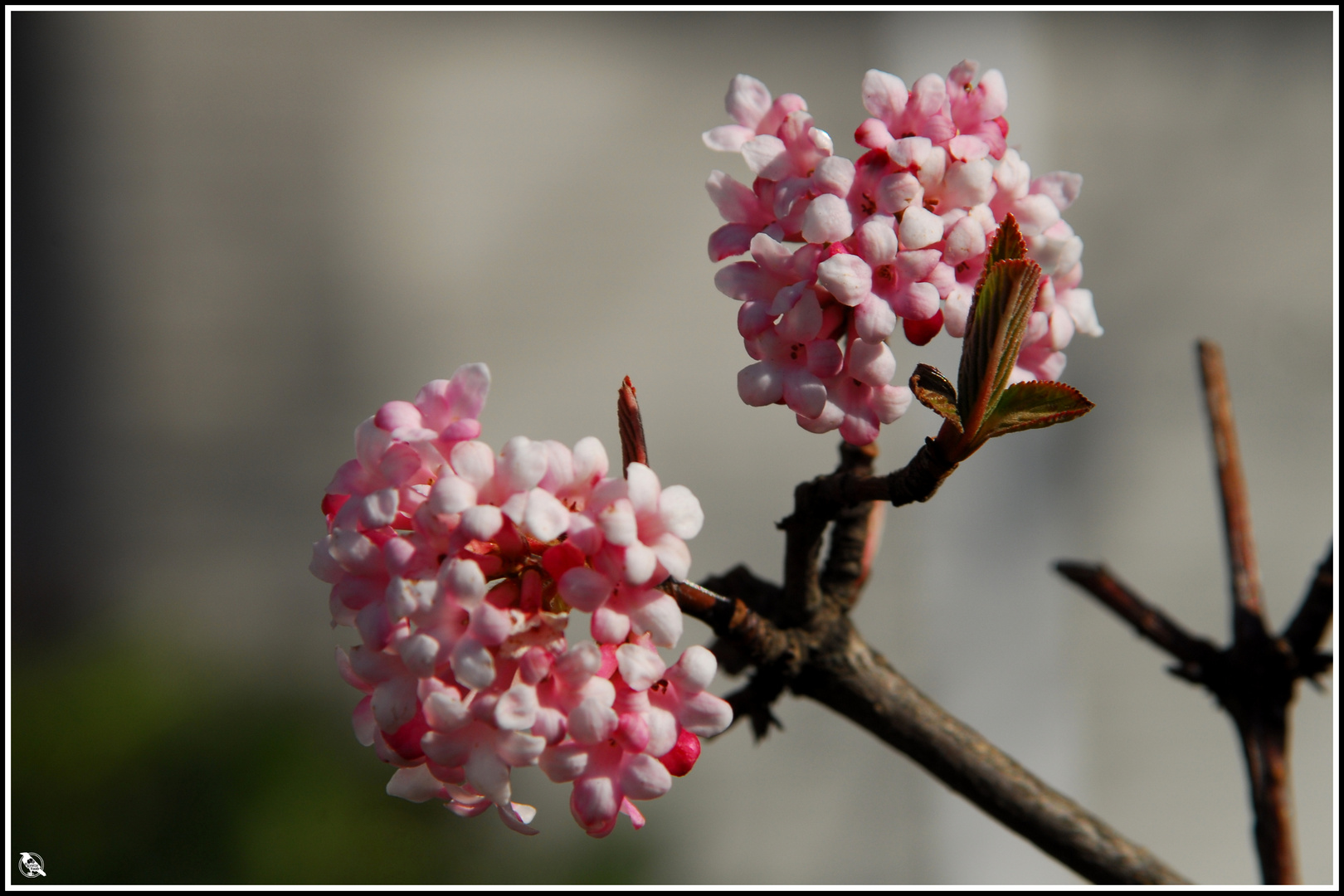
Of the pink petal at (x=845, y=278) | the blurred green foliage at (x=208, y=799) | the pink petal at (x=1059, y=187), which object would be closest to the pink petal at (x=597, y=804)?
the pink petal at (x=845, y=278)

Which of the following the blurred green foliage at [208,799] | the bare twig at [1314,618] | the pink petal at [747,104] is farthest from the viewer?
the blurred green foliage at [208,799]

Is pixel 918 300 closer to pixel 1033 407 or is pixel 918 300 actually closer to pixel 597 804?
pixel 1033 407

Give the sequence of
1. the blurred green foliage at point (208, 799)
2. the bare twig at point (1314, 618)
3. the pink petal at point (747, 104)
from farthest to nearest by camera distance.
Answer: the blurred green foliage at point (208, 799), the bare twig at point (1314, 618), the pink petal at point (747, 104)

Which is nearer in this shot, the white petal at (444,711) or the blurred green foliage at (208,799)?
the white petal at (444,711)

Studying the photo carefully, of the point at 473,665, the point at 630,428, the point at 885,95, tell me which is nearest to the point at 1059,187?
the point at 885,95

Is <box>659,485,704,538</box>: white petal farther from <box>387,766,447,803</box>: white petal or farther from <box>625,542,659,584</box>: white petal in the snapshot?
<box>387,766,447,803</box>: white petal

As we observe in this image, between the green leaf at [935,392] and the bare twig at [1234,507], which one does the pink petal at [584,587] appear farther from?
the bare twig at [1234,507]
